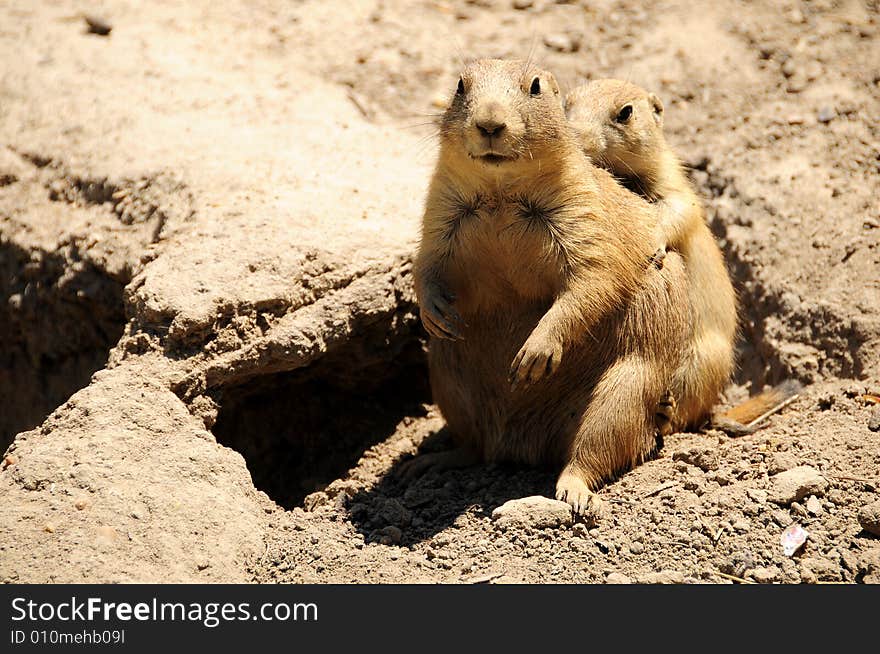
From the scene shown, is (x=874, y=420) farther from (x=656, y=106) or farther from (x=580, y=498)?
(x=656, y=106)

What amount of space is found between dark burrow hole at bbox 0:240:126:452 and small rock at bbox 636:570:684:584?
3.67 metres

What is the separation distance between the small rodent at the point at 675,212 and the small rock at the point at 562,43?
1.97 m

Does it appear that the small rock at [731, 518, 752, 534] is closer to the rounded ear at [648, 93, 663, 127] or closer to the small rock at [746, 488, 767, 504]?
the small rock at [746, 488, 767, 504]

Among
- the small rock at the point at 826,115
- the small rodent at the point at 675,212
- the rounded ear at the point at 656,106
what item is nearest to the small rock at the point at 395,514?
the small rodent at the point at 675,212

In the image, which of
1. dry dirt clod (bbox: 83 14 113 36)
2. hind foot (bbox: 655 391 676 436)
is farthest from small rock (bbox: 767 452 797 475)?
dry dirt clod (bbox: 83 14 113 36)

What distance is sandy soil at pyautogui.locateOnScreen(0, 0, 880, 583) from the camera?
4.47 metres

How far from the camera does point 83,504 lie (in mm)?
4441

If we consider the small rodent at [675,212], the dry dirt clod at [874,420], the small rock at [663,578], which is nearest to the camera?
the small rock at [663,578]

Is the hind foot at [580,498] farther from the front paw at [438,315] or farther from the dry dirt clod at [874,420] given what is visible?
the dry dirt clod at [874,420]

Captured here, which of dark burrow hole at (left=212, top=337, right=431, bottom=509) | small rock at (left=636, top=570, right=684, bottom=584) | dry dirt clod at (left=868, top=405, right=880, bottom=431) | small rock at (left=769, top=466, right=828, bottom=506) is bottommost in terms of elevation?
dark burrow hole at (left=212, top=337, right=431, bottom=509)

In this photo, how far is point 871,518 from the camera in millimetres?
4324

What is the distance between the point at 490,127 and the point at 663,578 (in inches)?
79.1

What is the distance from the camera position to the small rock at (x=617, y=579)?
4168 mm
